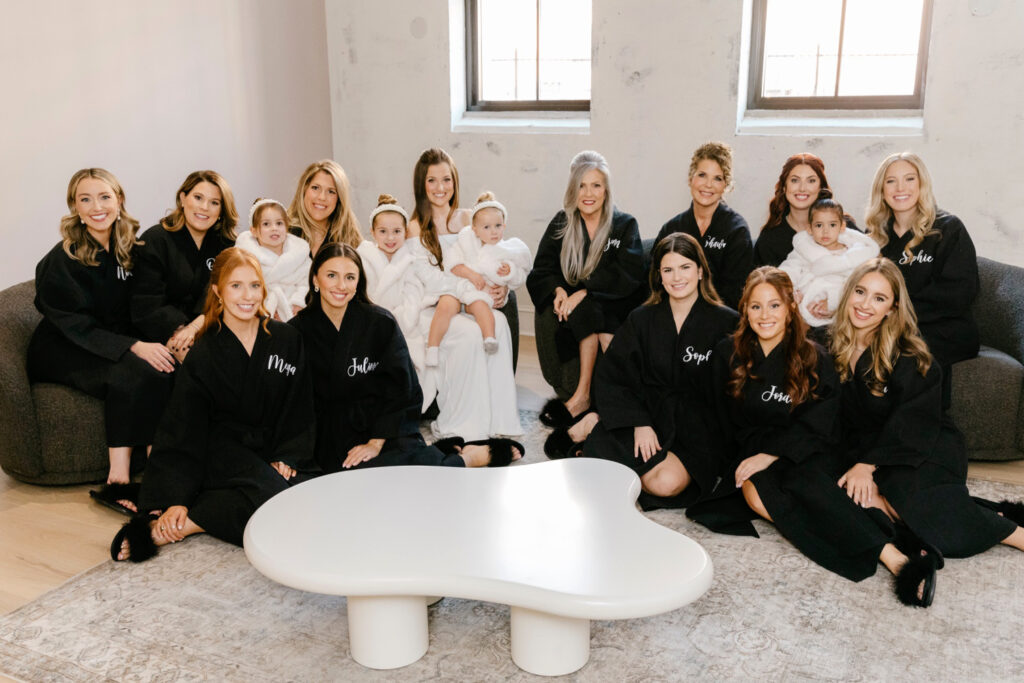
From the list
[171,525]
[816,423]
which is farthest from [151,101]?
[816,423]

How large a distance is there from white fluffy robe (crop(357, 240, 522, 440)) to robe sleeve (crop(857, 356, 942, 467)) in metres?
1.56

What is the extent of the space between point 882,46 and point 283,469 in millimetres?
3723

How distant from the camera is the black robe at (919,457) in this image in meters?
2.80

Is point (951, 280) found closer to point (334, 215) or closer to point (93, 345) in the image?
point (334, 215)

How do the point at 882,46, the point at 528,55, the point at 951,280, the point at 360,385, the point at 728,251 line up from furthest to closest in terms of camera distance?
the point at 528,55 → the point at 882,46 → the point at 728,251 → the point at 951,280 → the point at 360,385

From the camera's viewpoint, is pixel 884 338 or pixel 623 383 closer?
pixel 884 338

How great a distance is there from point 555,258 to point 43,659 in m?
2.67

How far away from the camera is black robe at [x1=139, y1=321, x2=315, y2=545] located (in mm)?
2938

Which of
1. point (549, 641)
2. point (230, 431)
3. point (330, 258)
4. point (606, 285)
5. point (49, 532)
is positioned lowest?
point (49, 532)

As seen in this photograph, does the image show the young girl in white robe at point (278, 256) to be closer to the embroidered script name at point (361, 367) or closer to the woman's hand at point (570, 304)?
the embroidered script name at point (361, 367)

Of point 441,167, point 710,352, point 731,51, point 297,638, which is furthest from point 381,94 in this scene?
point 297,638

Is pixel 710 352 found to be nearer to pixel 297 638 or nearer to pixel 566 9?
pixel 297 638

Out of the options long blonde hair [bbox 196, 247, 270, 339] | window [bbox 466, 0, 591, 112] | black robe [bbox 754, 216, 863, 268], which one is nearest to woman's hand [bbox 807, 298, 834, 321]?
black robe [bbox 754, 216, 863, 268]

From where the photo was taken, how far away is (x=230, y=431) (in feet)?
10.2
